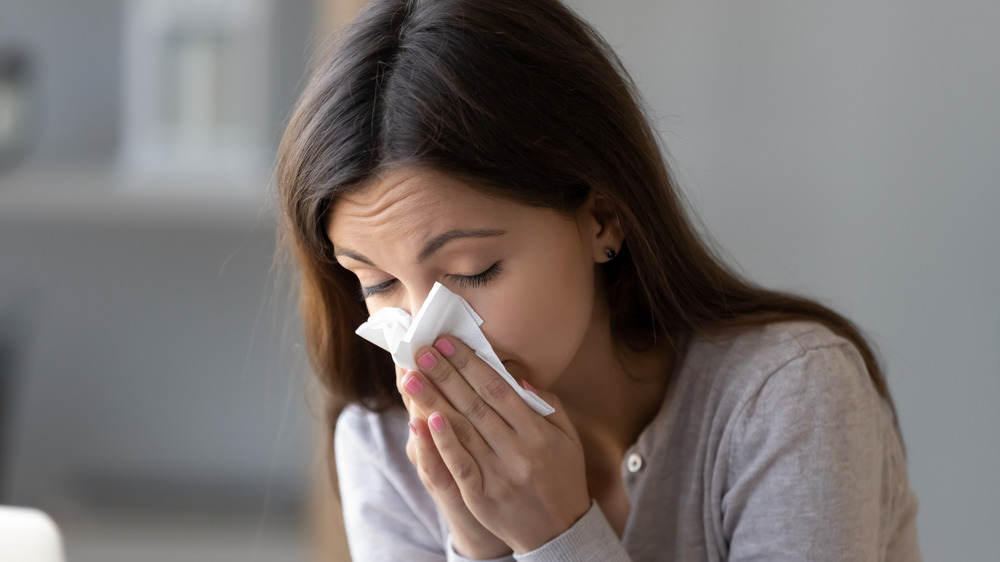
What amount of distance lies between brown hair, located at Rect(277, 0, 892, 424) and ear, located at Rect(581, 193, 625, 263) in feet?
Answer: 0.06

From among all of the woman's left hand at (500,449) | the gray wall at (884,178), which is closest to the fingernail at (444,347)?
the woman's left hand at (500,449)

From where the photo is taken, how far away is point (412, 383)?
37.4 inches

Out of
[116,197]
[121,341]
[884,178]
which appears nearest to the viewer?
[884,178]

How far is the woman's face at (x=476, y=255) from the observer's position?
36.4 inches

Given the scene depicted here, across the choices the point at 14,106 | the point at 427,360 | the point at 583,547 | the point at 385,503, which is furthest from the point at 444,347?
the point at 14,106

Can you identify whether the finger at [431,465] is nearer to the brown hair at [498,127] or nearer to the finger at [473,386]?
the finger at [473,386]

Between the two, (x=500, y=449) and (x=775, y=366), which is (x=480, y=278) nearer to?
(x=500, y=449)

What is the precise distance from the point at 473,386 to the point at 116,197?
1408mm

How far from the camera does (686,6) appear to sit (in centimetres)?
200

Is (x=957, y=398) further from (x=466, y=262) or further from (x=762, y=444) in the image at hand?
(x=466, y=262)

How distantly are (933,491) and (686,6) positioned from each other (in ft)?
3.40

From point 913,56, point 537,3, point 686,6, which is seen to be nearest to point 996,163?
point 913,56

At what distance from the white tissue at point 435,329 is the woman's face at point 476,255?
0.01m

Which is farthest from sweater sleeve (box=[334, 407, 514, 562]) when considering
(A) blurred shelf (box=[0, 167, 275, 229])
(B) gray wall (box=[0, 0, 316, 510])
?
(B) gray wall (box=[0, 0, 316, 510])
